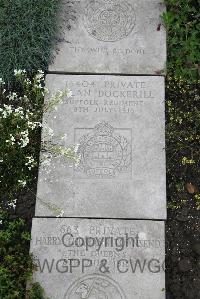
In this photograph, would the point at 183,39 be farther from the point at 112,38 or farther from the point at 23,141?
the point at 23,141

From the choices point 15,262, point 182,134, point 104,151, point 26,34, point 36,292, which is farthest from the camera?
point 26,34

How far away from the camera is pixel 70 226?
14.4ft

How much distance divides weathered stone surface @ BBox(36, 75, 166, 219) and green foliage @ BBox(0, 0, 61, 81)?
0.26 metres

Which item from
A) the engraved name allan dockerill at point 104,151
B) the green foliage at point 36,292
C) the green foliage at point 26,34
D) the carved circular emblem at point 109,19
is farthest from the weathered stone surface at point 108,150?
the green foliage at point 36,292

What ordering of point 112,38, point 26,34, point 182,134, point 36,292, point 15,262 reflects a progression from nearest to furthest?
1. point 36,292
2. point 15,262
3. point 182,134
4. point 26,34
5. point 112,38

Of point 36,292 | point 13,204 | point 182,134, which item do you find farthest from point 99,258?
point 182,134

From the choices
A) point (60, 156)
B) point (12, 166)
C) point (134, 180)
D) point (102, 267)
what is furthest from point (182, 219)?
point (12, 166)

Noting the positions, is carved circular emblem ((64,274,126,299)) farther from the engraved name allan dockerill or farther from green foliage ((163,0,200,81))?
green foliage ((163,0,200,81))

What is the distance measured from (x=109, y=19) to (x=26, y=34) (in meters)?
0.86

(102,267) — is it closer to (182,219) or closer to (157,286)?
(157,286)

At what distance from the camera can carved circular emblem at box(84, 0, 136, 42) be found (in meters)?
5.07

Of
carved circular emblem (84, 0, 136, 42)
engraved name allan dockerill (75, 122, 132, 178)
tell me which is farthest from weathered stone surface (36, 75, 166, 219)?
carved circular emblem (84, 0, 136, 42)

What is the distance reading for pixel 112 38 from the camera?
505 centimetres

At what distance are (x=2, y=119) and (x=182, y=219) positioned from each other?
1874 millimetres
